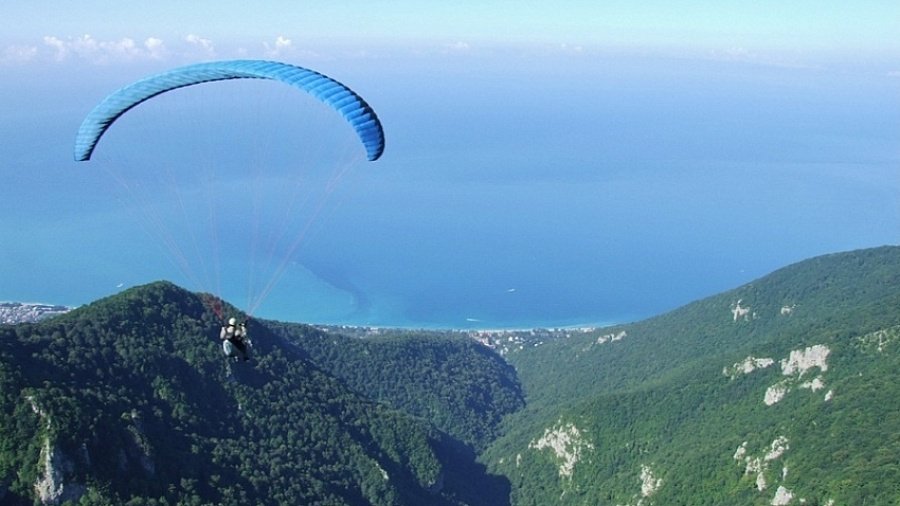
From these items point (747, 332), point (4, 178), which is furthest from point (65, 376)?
point (4, 178)

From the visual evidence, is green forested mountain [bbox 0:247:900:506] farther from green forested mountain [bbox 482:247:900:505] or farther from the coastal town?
the coastal town

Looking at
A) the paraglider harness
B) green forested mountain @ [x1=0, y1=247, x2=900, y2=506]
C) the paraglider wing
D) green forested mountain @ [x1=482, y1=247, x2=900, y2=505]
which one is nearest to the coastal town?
green forested mountain @ [x1=0, y1=247, x2=900, y2=506]

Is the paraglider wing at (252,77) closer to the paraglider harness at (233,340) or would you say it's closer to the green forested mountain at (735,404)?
the paraglider harness at (233,340)

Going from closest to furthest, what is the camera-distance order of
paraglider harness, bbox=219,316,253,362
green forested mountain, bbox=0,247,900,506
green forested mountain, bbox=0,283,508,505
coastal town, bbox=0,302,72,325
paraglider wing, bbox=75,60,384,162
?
1. paraglider wing, bbox=75,60,384,162
2. paraglider harness, bbox=219,316,253,362
3. green forested mountain, bbox=0,283,508,505
4. green forested mountain, bbox=0,247,900,506
5. coastal town, bbox=0,302,72,325

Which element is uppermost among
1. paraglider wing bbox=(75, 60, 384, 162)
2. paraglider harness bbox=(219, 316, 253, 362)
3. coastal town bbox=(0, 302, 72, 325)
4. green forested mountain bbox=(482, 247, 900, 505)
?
paraglider wing bbox=(75, 60, 384, 162)

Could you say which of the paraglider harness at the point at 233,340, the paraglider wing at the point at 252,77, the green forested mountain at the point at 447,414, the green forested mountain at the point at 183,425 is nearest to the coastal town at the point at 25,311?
the green forested mountain at the point at 447,414

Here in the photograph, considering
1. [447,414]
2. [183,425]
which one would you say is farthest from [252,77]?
[447,414]

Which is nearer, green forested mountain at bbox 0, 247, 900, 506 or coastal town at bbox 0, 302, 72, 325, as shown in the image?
green forested mountain at bbox 0, 247, 900, 506
